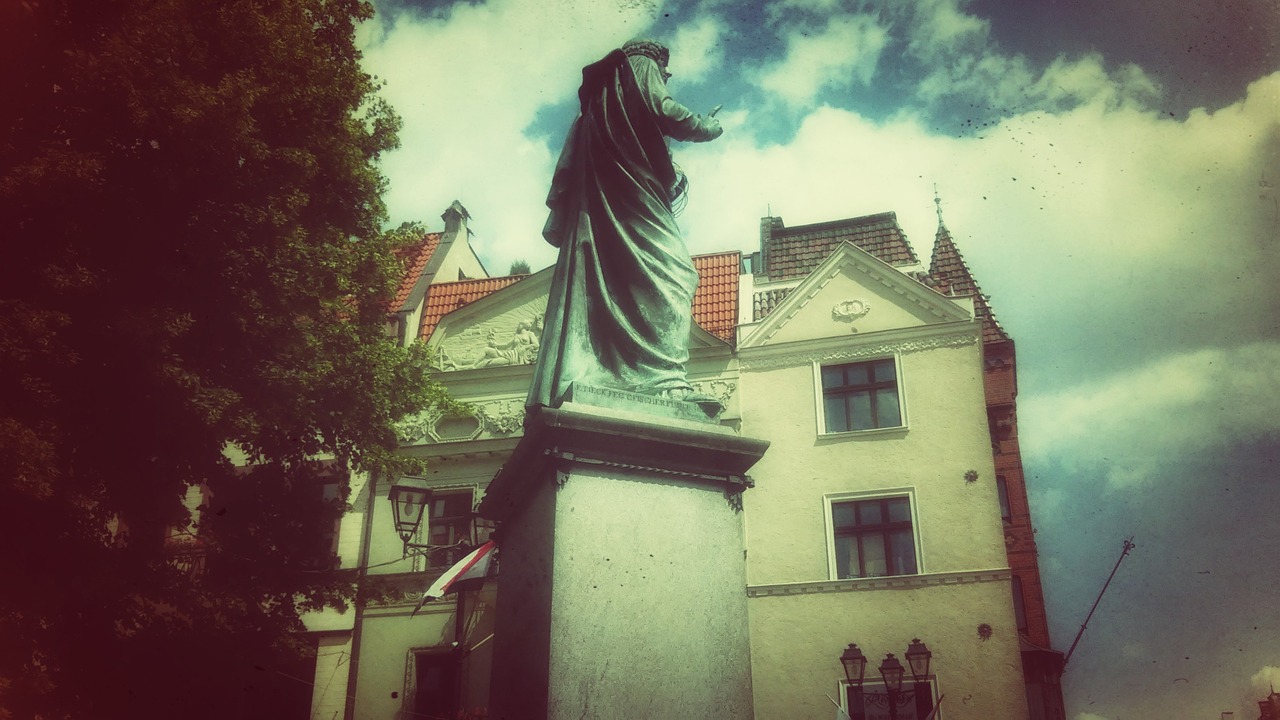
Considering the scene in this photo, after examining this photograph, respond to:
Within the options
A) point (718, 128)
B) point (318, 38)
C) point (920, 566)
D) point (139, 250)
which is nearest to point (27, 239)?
point (139, 250)

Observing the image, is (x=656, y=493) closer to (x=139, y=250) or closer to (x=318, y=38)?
(x=139, y=250)

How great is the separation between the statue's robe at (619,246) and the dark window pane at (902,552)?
12.2 m

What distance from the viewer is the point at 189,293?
32.0ft

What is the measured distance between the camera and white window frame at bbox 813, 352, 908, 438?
682 inches

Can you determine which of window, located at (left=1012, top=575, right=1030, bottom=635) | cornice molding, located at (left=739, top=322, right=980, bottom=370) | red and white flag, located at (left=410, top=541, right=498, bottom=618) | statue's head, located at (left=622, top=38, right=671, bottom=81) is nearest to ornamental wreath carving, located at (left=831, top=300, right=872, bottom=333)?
cornice molding, located at (left=739, top=322, right=980, bottom=370)

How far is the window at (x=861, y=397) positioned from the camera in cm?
1759

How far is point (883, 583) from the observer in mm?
16141

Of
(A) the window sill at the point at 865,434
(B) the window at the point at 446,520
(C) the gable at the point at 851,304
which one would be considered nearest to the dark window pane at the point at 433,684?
(B) the window at the point at 446,520

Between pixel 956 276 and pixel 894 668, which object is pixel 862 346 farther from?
pixel 894 668

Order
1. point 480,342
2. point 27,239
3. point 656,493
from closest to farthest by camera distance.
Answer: point 656,493 → point 27,239 → point 480,342

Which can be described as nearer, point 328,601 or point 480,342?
point 328,601

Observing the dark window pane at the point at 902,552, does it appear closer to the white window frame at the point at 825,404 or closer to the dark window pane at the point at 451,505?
the white window frame at the point at 825,404

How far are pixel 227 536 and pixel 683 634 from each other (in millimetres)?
8285

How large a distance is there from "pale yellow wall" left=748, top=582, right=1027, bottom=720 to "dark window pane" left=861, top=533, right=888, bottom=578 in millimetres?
463
